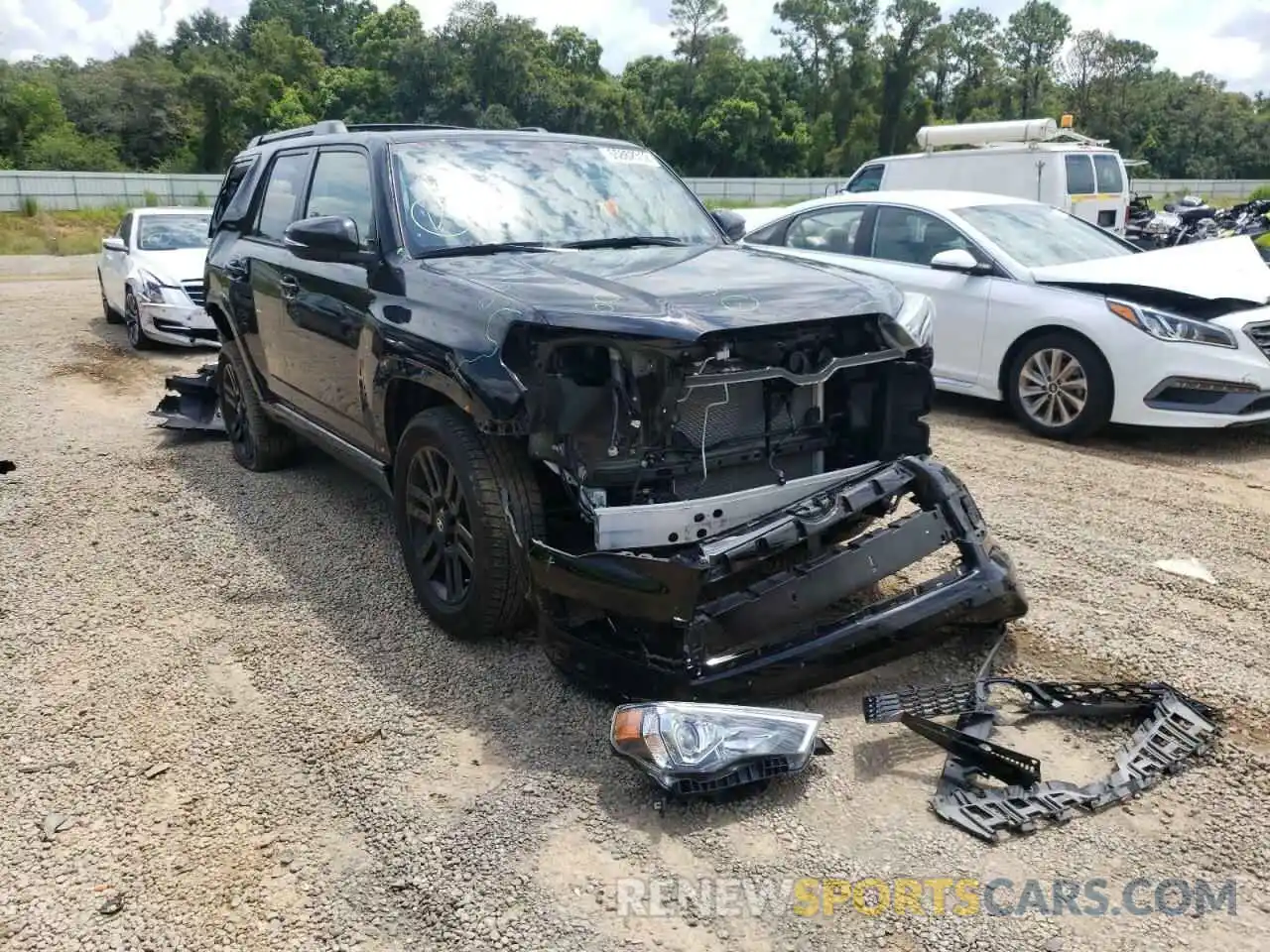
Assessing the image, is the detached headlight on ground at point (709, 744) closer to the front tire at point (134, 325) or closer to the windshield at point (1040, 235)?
the windshield at point (1040, 235)

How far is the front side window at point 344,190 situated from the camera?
4594 millimetres

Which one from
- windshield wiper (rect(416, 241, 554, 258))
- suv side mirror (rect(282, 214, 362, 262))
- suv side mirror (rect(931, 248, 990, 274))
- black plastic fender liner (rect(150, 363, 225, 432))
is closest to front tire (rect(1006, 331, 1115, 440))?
suv side mirror (rect(931, 248, 990, 274))

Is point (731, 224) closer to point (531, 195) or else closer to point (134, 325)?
point (531, 195)

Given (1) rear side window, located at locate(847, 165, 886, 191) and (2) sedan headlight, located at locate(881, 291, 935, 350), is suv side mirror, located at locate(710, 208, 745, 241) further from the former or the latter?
(1) rear side window, located at locate(847, 165, 886, 191)

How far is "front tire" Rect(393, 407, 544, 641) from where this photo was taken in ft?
12.1

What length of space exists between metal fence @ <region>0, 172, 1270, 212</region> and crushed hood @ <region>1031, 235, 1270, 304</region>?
2597 cm

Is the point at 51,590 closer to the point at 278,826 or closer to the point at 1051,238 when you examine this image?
the point at 278,826

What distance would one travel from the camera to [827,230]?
856cm

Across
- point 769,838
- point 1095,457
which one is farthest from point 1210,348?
point 769,838

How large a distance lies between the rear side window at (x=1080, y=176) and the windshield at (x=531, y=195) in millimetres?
10646

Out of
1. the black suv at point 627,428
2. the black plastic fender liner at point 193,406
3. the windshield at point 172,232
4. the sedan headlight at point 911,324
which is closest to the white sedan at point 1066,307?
the sedan headlight at point 911,324

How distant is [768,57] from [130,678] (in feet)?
242

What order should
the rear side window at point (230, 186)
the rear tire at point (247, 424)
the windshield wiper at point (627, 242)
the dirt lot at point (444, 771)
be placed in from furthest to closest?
the rear side window at point (230, 186)
the rear tire at point (247, 424)
the windshield wiper at point (627, 242)
the dirt lot at point (444, 771)

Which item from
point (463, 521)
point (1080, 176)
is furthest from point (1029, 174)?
point (463, 521)
